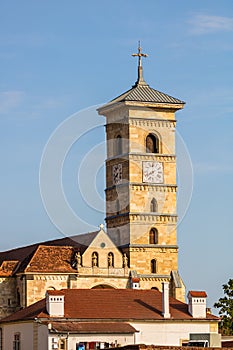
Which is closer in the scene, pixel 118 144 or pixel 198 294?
pixel 198 294

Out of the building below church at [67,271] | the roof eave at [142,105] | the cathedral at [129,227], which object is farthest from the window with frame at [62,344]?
the roof eave at [142,105]

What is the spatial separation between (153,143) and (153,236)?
25.1 feet

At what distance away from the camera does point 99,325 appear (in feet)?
308

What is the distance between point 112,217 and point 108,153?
5594 mm

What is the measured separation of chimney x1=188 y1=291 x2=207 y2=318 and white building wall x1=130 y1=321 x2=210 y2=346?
117cm

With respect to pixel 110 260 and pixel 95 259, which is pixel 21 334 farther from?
pixel 110 260

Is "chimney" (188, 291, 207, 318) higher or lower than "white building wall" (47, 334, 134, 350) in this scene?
higher

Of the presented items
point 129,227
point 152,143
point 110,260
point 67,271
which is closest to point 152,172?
point 152,143

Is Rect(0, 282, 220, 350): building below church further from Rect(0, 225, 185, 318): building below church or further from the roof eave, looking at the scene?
the roof eave

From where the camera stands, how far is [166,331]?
319ft

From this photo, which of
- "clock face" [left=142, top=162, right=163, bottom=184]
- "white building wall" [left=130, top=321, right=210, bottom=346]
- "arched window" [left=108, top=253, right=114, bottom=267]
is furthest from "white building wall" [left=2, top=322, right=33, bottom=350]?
"clock face" [left=142, top=162, right=163, bottom=184]

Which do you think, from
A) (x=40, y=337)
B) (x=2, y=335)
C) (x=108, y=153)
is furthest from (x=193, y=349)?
(x=108, y=153)

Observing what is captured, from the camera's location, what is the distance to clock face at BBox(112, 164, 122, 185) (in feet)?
401

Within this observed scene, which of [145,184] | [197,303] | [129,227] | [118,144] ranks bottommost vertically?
[197,303]
